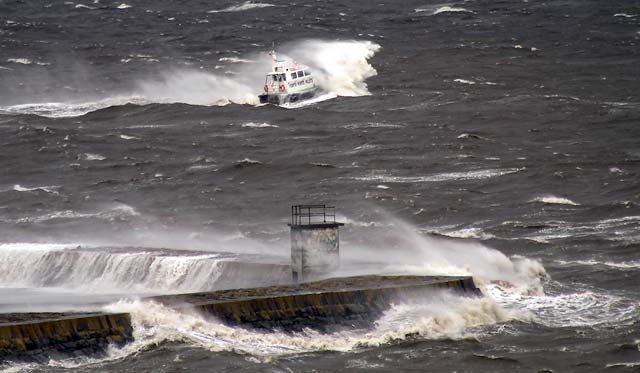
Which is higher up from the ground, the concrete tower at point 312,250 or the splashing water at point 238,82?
the splashing water at point 238,82

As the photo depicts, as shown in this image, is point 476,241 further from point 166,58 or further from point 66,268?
point 166,58

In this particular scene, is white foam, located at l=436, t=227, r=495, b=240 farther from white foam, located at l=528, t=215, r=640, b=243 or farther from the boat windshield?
the boat windshield

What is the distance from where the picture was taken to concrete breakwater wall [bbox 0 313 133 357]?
31984 mm

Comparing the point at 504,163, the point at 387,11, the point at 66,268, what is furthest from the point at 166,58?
the point at 66,268

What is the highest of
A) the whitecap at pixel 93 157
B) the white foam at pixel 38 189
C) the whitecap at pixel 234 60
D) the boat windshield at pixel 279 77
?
the whitecap at pixel 234 60

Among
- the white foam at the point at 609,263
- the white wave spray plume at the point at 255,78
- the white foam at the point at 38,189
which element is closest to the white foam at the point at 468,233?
the white foam at the point at 609,263

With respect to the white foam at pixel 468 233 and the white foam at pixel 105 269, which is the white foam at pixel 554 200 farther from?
the white foam at pixel 105 269

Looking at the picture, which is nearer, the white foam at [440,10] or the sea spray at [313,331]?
the sea spray at [313,331]

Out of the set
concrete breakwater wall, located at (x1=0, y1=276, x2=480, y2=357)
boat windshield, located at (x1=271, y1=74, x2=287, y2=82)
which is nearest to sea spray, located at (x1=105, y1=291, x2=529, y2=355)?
concrete breakwater wall, located at (x1=0, y1=276, x2=480, y2=357)

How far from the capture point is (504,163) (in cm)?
6106

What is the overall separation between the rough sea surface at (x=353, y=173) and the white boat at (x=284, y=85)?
1.45 metres

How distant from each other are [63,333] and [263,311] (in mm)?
4896

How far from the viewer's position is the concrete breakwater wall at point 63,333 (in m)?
32.0

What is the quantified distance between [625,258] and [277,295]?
42.1ft
